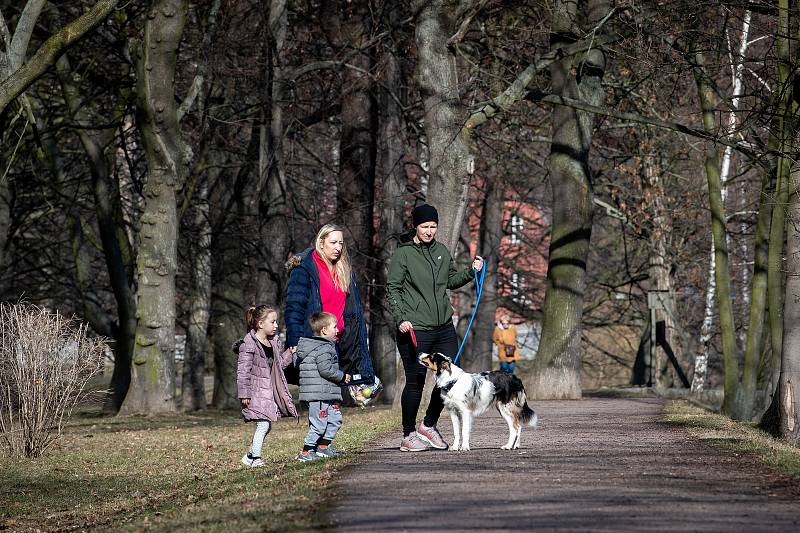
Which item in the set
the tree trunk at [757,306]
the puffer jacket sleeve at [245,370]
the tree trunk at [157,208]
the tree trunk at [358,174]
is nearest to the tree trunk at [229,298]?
the tree trunk at [358,174]

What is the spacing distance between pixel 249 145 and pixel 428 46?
9.63 metres

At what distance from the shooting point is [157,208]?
21922 mm

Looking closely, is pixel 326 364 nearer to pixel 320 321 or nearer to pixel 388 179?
pixel 320 321

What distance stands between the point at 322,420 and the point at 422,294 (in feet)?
4.42

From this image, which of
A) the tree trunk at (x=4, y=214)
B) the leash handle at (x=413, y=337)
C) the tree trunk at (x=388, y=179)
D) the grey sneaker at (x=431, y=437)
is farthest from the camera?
the tree trunk at (x=388, y=179)

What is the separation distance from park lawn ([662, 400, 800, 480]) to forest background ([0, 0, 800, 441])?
85cm

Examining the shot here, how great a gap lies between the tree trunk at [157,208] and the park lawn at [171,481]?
3.53 meters

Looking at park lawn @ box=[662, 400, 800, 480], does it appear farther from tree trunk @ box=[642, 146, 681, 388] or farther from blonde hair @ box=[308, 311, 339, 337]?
tree trunk @ box=[642, 146, 681, 388]

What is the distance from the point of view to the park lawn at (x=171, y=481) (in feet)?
26.9

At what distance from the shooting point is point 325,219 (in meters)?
29.9

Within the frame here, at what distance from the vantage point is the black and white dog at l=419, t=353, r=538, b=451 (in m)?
10.9

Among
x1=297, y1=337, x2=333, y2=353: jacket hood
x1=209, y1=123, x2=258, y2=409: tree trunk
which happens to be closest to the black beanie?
x1=297, y1=337, x2=333, y2=353: jacket hood

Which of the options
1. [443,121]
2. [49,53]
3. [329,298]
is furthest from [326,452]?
[443,121]

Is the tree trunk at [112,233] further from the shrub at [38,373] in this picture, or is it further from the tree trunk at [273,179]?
the shrub at [38,373]
